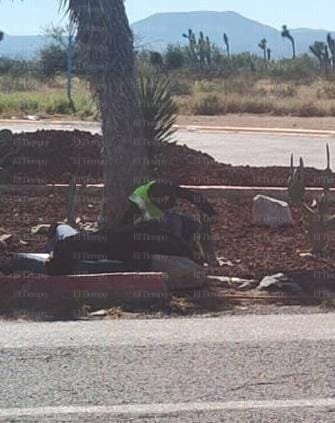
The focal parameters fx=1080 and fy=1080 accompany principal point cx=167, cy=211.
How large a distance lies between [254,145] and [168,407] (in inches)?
730

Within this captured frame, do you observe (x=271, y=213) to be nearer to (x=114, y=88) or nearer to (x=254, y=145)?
(x=114, y=88)

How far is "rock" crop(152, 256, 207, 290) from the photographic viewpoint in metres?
9.20

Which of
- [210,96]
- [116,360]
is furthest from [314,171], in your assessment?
[210,96]

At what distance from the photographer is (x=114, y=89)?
10.9 meters

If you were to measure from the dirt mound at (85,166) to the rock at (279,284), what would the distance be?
4.06 metres

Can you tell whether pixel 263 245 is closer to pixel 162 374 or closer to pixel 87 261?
pixel 87 261

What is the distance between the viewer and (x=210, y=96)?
41.7 meters

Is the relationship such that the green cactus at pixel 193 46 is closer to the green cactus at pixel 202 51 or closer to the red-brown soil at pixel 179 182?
the green cactus at pixel 202 51

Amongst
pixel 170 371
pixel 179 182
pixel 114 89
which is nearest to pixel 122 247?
pixel 114 89

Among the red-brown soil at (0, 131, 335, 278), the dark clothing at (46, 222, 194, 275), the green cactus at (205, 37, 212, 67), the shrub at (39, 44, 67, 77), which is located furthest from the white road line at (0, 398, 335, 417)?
the green cactus at (205, 37, 212, 67)

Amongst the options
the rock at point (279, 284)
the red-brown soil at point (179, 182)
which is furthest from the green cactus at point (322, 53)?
the rock at point (279, 284)

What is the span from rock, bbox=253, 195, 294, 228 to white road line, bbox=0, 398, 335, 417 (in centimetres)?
610

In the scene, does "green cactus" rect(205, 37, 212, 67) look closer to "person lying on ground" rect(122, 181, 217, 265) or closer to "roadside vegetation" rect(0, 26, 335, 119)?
"roadside vegetation" rect(0, 26, 335, 119)

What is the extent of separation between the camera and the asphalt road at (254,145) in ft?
67.3
